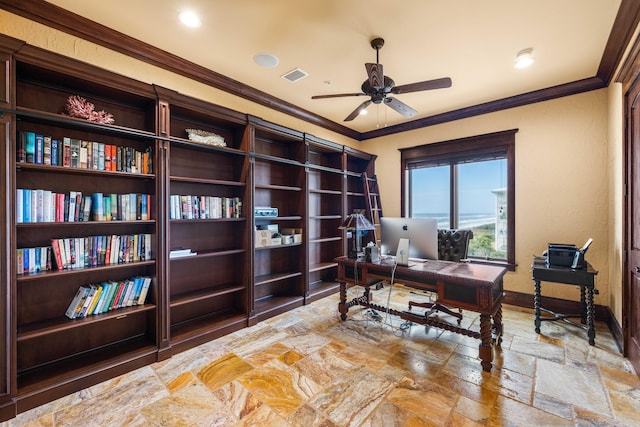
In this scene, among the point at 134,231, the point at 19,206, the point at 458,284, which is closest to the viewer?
the point at 19,206

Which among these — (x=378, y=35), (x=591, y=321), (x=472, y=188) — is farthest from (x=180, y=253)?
(x=472, y=188)

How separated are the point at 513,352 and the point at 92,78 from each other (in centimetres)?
429

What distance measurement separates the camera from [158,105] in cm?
250

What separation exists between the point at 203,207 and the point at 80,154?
106 centimetres

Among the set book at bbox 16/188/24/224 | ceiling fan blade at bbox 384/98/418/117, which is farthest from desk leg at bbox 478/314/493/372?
book at bbox 16/188/24/224

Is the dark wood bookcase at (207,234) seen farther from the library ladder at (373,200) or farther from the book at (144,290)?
the library ladder at (373,200)

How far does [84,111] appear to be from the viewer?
2191mm

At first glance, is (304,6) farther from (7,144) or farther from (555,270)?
(555,270)

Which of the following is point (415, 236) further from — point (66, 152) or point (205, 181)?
point (66, 152)

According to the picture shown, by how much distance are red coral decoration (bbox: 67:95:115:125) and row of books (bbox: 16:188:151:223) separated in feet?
1.98

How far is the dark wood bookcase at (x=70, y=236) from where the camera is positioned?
1.97 metres

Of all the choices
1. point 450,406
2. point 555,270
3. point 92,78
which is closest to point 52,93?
point 92,78

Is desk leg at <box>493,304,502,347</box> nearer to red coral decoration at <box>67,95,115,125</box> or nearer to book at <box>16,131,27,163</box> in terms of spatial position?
red coral decoration at <box>67,95,115,125</box>

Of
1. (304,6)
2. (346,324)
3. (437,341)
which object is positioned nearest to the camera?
(304,6)
